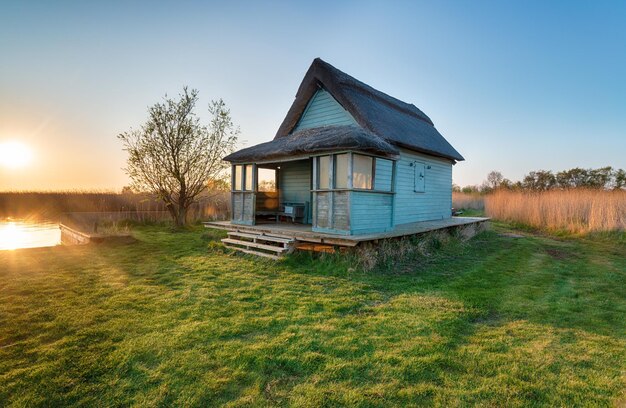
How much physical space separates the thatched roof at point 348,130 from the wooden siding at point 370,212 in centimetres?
120

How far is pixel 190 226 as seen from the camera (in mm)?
14922

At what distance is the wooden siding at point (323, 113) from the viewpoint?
34.0 feet

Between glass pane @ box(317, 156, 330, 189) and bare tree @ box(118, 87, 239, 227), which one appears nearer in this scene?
glass pane @ box(317, 156, 330, 189)

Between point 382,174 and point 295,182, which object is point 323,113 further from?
point 382,174

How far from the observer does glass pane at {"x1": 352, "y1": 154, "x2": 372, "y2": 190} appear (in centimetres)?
756

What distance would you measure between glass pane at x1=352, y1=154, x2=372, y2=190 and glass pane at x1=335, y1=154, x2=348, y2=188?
0.22 meters

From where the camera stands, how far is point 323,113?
35.9 feet

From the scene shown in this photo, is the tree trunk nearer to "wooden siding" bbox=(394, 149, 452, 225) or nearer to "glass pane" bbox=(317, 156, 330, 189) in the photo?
"glass pane" bbox=(317, 156, 330, 189)

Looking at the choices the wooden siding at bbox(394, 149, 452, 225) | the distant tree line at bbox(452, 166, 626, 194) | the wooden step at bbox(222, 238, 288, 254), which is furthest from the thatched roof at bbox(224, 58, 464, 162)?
the distant tree line at bbox(452, 166, 626, 194)

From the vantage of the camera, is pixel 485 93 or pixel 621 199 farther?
pixel 485 93

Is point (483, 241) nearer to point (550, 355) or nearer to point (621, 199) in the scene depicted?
point (621, 199)

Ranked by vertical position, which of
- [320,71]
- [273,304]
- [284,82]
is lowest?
[273,304]

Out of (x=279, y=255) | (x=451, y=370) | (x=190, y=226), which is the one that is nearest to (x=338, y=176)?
(x=279, y=255)

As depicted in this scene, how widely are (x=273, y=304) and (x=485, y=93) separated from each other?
52.3 feet
